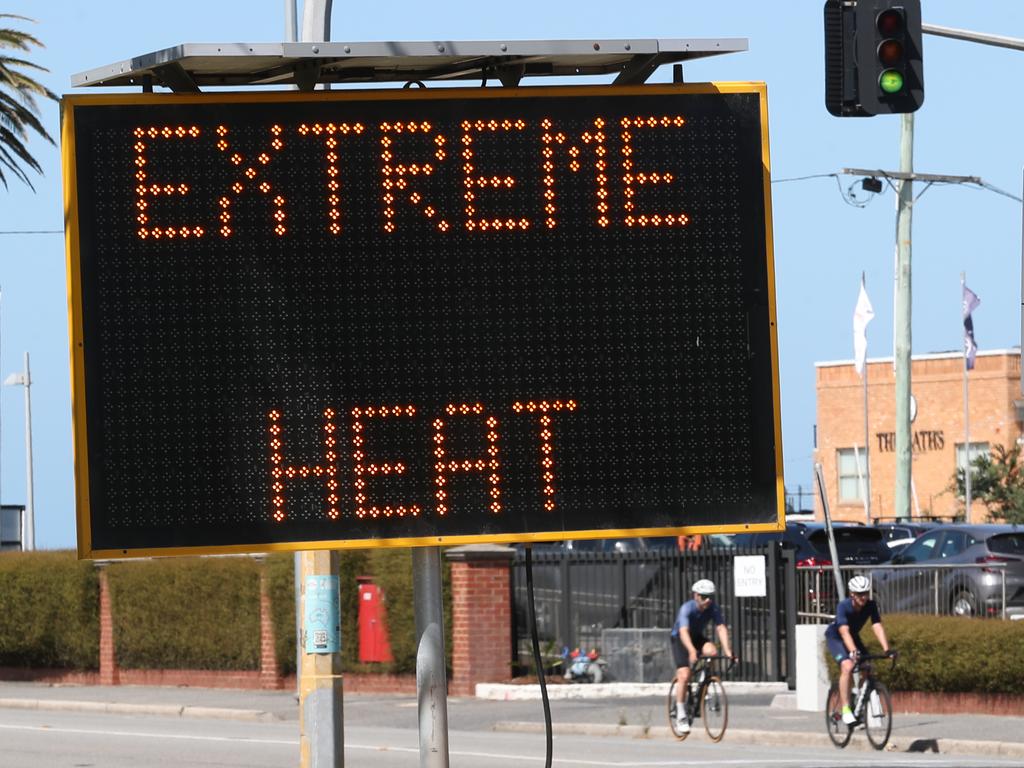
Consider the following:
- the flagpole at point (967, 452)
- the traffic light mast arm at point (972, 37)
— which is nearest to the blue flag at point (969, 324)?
the flagpole at point (967, 452)

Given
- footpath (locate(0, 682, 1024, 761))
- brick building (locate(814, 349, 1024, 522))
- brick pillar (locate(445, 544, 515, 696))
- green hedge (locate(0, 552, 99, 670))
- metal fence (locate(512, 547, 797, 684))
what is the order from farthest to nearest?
brick building (locate(814, 349, 1024, 522)), green hedge (locate(0, 552, 99, 670)), brick pillar (locate(445, 544, 515, 696)), metal fence (locate(512, 547, 797, 684)), footpath (locate(0, 682, 1024, 761))

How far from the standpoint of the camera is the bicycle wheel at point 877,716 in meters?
19.0

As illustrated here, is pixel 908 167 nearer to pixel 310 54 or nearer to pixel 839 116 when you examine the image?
pixel 839 116

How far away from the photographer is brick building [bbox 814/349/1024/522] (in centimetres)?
5953

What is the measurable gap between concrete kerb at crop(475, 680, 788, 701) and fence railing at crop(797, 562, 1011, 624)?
1.28m

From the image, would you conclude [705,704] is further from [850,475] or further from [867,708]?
[850,475]

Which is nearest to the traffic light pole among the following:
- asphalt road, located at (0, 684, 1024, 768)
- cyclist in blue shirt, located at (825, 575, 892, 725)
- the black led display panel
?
asphalt road, located at (0, 684, 1024, 768)

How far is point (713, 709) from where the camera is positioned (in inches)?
808

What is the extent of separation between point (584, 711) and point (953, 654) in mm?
4470

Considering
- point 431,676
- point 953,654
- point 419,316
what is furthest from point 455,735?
point 419,316

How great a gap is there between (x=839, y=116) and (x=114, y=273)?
7.04 metres

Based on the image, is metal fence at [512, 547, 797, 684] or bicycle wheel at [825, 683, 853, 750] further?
metal fence at [512, 547, 797, 684]

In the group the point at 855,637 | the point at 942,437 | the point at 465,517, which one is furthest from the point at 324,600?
the point at 942,437

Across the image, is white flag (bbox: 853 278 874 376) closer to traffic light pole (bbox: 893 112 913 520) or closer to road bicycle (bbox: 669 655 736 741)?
traffic light pole (bbox: 893 112 913 520)
